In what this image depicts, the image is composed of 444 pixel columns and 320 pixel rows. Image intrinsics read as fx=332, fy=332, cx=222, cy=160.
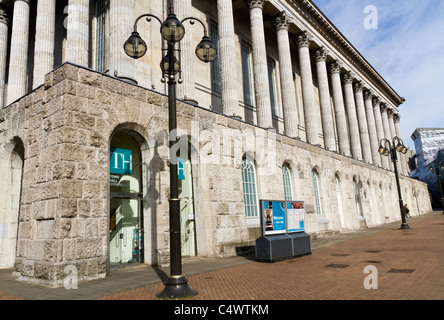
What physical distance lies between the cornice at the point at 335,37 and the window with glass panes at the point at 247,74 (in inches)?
206

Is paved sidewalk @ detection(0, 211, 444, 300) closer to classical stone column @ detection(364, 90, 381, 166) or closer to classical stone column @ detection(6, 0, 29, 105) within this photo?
classical stone column @ detection(6, 0, 29, 105)

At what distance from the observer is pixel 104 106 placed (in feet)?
35.5

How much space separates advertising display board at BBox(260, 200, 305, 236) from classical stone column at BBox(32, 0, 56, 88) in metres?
12.4

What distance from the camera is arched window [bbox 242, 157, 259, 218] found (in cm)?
1669

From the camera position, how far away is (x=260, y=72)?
21719 millimetres

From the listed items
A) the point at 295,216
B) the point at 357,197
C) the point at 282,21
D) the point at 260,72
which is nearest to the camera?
the point at 295,216

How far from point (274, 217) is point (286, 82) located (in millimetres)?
15033

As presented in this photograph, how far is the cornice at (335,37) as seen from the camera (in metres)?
29.0

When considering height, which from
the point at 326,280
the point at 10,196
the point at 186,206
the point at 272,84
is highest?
the point at 272,84

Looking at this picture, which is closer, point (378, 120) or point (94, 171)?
point (94, 171)

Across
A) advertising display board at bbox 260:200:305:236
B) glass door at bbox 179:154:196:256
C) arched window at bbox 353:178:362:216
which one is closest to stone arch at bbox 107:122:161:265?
glass door at bbox 179:154:196:256

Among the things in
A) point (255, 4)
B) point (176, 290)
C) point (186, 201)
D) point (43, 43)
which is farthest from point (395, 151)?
point (43, 43)

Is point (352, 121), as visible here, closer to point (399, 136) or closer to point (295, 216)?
point (399, 136)

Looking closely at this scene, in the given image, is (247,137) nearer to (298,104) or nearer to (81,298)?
(81,298)
